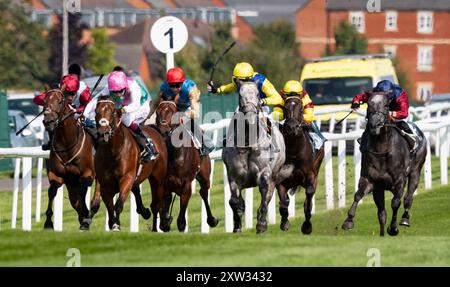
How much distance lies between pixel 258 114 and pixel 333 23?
68.3 m

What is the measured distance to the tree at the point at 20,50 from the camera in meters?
62.0

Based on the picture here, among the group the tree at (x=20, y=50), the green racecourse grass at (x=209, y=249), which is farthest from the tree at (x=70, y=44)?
the green racecourse grass at (x=209, y=249)

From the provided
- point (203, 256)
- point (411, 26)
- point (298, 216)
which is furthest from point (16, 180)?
point (411, 26)

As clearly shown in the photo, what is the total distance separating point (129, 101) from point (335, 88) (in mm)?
15437

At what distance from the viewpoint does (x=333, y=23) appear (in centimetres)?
8425

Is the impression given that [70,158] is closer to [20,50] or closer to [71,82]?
[71,82]

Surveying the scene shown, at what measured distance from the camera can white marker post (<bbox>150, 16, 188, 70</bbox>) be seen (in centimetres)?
2153

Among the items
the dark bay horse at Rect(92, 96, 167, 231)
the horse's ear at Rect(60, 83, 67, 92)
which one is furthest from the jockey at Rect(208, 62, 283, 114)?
the horse's ear at Rect(60, 83, 67, 92)

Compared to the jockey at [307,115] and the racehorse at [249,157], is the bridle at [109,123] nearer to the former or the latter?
the racehorse at [249,157]

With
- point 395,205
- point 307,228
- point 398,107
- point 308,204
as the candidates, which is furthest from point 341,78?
point 395,205

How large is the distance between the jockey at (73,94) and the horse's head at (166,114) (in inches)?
38.4

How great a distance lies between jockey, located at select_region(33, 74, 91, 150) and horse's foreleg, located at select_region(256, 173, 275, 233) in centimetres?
225
